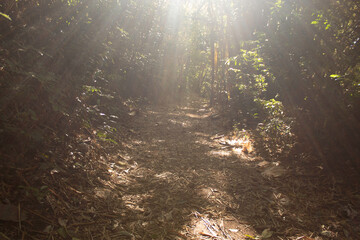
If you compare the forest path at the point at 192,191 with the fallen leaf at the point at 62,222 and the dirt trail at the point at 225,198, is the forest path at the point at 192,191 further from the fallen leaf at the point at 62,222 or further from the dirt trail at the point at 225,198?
the fallen leaf at the point at 62,222

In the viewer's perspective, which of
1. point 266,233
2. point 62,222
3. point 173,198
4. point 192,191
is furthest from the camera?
point 192,191

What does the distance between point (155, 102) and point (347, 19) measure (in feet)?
31.8

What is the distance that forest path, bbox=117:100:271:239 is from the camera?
2270 mm

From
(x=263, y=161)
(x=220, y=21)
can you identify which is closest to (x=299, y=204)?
(x=263, y=161)

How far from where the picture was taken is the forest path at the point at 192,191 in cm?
227

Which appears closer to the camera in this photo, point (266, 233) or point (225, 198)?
point (266, 233)

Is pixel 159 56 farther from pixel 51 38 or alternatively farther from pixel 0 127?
pixel 0 127

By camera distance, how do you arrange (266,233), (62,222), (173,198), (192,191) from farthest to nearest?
(192,191), (173,198), (266,233), (62,222)

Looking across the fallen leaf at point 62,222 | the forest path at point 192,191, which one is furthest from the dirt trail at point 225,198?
the fallen leaf at point 62,222

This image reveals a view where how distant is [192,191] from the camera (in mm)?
3035

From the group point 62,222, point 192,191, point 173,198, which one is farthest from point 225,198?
point 62,222

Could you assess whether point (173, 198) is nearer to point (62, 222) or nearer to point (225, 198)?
point (225, 198)

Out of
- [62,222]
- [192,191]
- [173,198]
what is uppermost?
[192,191]

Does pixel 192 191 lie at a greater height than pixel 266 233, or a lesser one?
greater
